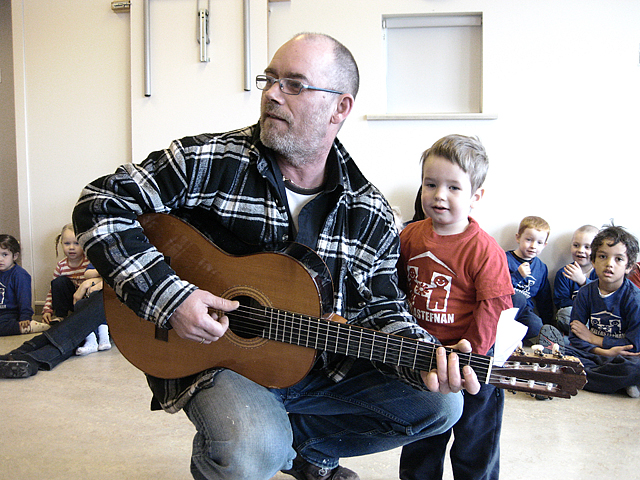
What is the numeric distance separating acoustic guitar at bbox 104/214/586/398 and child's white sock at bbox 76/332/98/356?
2.03m

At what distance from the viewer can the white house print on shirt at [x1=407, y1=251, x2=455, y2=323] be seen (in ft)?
6.04

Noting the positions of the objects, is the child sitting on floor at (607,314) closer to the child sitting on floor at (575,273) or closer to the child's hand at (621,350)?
the child's hand at (621,350)

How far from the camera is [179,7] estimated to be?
4.53 metres

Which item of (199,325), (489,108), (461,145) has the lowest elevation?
(199,325)

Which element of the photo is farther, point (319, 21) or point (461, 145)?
point (319, 21)

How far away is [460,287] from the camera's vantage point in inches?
72.7

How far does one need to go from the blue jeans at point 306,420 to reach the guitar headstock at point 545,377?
27 centimetres

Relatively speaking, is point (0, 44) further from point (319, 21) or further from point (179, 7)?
point (319, 21)

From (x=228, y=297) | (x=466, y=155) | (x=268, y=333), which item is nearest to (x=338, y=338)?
(x=268, y=333)

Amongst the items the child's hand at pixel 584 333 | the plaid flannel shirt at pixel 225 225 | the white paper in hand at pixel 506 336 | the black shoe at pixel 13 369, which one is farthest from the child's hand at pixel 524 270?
the black shoe at pixel 13 369

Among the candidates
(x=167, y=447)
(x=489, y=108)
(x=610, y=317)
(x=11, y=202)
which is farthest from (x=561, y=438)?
(x=11, y=202)

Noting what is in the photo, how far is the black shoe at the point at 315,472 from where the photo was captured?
1.83 meters

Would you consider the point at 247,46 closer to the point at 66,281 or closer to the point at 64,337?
the point at 66,281

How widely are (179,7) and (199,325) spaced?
12.6 feet
